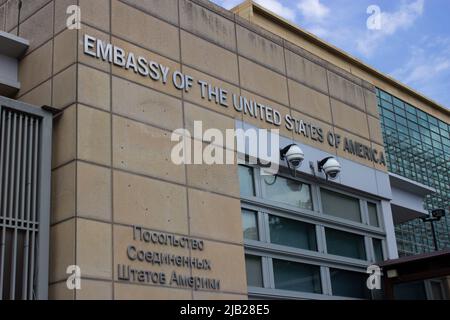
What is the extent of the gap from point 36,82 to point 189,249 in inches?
139

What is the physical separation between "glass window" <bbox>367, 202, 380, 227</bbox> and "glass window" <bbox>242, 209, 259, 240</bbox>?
3.83 m

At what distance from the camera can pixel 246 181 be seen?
1207 centimetres

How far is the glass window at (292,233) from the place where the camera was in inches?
483

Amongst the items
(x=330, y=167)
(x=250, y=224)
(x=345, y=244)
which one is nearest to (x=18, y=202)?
(x=250, y=224)

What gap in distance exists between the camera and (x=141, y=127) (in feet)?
33.9

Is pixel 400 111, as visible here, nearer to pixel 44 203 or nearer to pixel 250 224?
pixel 250 224

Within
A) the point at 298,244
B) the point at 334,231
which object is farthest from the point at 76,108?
the point at 334,231

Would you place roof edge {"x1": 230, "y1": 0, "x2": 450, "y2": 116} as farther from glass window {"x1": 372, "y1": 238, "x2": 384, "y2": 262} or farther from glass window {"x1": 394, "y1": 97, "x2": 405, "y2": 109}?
glass window {"x1": 372, "y1": 238, "x2": 384, "y2": 262}

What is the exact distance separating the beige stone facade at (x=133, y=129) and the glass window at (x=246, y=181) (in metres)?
0.37

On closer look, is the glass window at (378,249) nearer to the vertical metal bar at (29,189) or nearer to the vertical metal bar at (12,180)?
the vertical metal bar at (29,189)

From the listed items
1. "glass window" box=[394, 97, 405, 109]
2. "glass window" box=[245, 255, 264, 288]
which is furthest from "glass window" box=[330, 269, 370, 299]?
"glass window" box=[394, 97, 405, 109]
